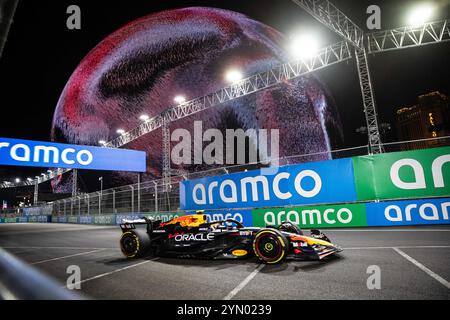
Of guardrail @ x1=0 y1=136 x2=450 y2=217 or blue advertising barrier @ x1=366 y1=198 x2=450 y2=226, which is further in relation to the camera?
guardrail @ x1=0 y1=136 x2=450 y2=217

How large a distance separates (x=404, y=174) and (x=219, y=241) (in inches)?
283

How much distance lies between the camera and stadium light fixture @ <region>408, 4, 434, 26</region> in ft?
43.7

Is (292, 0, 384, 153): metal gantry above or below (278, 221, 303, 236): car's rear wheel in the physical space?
above

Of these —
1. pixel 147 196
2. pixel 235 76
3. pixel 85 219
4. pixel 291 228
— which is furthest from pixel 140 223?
pixel 85 219

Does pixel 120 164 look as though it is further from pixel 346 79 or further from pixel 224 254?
pixel 346 79

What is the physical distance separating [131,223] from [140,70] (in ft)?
87.1

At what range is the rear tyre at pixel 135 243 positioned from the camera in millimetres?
6047

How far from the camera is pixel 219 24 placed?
1113 inches

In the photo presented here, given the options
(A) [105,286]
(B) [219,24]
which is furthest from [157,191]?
(B) [219,24]

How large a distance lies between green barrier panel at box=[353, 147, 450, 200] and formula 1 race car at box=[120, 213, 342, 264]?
5.09 meters

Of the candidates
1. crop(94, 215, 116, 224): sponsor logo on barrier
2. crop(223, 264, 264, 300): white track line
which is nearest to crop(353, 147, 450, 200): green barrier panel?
crop(223, 264, 264, 300): white track line

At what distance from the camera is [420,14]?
45.4 feet

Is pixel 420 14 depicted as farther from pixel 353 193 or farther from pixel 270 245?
pixel 270 245

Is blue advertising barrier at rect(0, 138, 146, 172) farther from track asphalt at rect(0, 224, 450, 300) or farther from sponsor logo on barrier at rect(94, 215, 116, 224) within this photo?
track asphalt at rect(0, 224, 450, 300)
